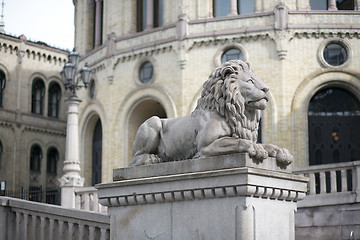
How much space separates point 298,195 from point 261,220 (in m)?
0.71

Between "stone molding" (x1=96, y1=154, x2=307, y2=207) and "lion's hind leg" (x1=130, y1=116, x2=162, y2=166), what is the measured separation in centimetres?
32

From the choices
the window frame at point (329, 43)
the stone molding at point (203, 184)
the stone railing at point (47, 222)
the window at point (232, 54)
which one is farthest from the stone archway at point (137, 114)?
the stone molding at point (203, 184)

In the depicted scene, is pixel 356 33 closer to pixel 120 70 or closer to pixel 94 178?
pixel 120 70

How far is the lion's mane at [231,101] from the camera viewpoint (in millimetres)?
6590

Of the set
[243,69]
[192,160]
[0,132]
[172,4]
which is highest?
[172,4]

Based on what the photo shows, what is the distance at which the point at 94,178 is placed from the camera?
35.2 metres

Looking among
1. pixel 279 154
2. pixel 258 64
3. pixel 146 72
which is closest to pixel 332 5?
pixel 258 64

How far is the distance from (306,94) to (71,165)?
12.5 meters

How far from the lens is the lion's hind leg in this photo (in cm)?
728

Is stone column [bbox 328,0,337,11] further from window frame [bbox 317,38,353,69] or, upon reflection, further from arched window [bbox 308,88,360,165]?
arched window [bbox 308,88,360,165]

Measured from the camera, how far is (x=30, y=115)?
152ft

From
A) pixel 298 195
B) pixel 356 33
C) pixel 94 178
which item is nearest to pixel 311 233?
pixel 298 195

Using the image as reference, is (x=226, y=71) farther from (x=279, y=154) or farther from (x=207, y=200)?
(x=207, y=200)

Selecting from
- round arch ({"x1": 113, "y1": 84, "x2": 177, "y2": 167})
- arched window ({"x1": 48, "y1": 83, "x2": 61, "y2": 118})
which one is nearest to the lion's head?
round arch ({"x1": 113, "y1": 84, "x2": 177, "y2": 167})
